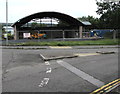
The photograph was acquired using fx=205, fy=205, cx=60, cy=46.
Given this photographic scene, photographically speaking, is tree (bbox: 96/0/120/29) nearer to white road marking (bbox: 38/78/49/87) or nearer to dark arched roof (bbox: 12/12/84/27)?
dark arched roof (bbox: 12/12/84/27)

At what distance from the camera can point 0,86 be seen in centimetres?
756

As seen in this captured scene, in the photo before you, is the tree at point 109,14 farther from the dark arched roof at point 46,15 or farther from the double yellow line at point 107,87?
the double yellow line at point 107,87

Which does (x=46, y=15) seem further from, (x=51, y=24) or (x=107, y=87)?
(x=107, y=87)

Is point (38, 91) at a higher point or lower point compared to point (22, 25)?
lower

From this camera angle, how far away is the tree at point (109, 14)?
50.9 meters

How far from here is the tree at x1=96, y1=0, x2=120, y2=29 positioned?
50.9 m

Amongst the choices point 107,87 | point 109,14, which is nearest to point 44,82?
point 107,87

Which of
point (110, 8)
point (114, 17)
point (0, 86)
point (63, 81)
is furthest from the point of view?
point (110, 8)

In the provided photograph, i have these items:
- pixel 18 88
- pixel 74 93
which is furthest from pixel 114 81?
pixel 18 88

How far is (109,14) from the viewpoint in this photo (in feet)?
178

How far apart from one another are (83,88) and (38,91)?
1599 mm

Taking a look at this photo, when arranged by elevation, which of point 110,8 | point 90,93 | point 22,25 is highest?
point 110,8

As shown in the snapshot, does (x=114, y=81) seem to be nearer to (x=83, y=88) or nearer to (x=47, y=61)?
(x=83, y=88)

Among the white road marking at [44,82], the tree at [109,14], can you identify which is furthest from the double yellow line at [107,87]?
the tree at [109,14]
